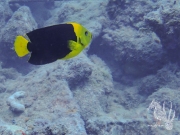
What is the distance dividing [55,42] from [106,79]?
437 cm

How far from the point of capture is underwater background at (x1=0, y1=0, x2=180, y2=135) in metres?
4.06

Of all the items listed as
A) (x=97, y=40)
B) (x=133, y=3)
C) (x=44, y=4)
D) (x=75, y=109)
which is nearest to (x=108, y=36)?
(x=97, y=40)

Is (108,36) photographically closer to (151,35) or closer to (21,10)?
(151,35)

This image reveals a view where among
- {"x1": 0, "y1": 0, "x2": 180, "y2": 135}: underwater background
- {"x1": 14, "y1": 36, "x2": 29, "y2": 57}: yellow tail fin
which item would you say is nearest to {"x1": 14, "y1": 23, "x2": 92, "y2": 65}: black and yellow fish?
{"x1": 14, "y1": 36, "x2": 29, "y2": 57}: yellow tail fin

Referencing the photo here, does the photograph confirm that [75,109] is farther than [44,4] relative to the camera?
No

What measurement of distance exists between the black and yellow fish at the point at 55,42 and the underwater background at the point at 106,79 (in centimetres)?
107

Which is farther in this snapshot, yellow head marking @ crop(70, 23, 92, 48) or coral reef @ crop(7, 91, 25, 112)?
coral reef @ crop(7, 91, 25, 112)

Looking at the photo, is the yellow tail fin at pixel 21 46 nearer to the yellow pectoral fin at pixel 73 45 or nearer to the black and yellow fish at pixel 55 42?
the black and yellow fish at pixel 55 42

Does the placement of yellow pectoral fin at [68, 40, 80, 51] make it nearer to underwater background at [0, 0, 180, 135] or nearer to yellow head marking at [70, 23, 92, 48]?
yellow head marking at [70, 23, 92, 48]

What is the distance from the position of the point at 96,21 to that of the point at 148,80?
2.75 metres

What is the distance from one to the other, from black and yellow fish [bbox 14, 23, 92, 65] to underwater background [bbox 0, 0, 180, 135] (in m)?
1.07

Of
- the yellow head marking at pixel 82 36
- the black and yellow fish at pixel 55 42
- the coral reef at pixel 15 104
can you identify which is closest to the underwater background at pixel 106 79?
the coral reef at pixel 15 104

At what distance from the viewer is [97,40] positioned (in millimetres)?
7453

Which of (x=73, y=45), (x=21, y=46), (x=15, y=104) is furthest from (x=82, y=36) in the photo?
(x=15, y=104)
